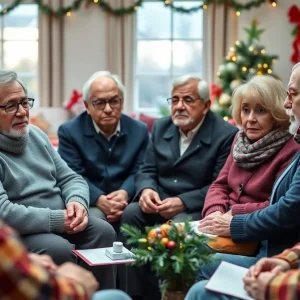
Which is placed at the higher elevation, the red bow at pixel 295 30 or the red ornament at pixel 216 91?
the red bow at pixel 295 30

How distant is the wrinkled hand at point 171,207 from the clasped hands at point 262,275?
1.31 meters

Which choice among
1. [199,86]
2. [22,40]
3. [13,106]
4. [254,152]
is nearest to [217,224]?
[254,152]

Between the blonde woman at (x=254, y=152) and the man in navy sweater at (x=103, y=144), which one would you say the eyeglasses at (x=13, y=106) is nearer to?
the man in navy sweater at (x=103, y=144)

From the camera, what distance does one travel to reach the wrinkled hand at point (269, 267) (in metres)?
2.03

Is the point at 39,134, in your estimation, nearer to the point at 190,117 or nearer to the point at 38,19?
the point at 190,117

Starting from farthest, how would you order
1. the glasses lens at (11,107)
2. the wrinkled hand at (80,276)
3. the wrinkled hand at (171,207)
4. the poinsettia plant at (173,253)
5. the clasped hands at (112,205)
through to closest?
the clasped hands at (112,205) < the wrinkled hand at (171,207) < the glasses lens at (11,107) < the poinsettia plant at (173,253) < the wrinkled hand at (80,276)

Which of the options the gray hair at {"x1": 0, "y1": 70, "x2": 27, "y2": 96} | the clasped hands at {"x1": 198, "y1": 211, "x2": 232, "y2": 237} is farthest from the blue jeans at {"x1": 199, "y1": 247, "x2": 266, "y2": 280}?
the gray hair at {"x1": 0, "y1": 70, "x2": 27, "y2": 96}

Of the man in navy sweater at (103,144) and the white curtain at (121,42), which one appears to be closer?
the man in navy sweater at (103,144)

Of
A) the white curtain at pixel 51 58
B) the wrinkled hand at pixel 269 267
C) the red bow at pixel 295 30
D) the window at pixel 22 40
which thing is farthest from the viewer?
the window at pixel 22 40

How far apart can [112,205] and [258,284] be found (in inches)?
63.8

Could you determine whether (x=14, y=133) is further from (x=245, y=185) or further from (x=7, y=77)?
(x=245, y=185)

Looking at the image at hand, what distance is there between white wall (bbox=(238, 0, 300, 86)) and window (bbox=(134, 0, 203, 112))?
0.62 metres

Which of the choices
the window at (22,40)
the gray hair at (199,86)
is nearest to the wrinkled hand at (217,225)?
the gray hair at (199,86)

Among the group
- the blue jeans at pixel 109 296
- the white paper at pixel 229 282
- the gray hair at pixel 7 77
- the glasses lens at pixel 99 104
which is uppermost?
the gray hair at pixel 7 77
